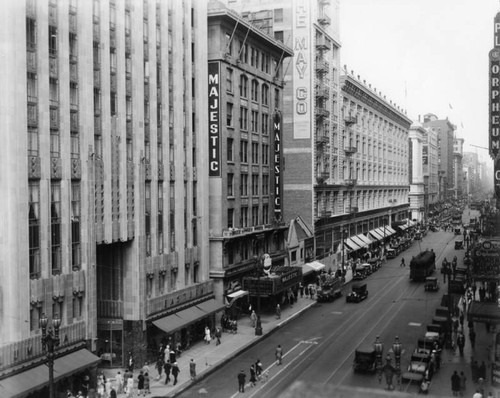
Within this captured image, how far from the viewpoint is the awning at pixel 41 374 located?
28.3 metres

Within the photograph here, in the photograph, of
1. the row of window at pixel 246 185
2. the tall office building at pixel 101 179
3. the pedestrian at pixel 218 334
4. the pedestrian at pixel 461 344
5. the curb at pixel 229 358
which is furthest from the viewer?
the row of window at pixel 246 185

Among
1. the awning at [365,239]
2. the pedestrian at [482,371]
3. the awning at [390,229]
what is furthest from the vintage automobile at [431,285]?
the awning at [390,229]

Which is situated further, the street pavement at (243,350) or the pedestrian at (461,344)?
the pedestrian at (461,344)

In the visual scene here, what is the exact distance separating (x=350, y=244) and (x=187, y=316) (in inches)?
1936

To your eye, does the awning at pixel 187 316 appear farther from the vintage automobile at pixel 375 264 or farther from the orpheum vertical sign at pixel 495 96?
the vintage automobile at pixel 375 264

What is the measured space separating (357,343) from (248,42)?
95.4 feet

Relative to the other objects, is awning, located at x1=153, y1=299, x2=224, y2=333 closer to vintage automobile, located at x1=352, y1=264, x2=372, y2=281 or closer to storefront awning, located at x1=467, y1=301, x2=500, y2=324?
storefront awning, located at x1=467, y1=301, x2=500, y2=324

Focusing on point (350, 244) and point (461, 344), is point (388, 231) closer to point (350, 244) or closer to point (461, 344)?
point (350, 244)

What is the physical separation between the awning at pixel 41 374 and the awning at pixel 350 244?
5885 centimetres

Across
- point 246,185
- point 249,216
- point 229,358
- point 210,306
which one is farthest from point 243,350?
point 246,185

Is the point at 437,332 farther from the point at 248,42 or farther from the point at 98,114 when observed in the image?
the point at 248,42

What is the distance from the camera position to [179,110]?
4566cm

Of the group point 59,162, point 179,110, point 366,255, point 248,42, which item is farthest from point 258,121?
point 366,255

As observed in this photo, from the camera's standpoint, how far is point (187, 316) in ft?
146
